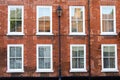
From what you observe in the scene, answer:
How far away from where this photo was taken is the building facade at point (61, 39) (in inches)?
1347

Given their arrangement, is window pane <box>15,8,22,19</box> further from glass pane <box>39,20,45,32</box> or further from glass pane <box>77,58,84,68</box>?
glass pane <box>77,58,84,68</box>

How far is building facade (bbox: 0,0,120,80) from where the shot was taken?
3422cm

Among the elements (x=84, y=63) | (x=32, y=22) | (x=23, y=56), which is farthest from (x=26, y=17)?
(x=84, y=63)

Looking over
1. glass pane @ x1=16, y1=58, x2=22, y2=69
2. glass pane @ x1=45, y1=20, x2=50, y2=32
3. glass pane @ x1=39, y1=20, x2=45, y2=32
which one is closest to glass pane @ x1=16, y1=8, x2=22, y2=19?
glass pane @ x1=39, y1=20, x2=45, y2=32

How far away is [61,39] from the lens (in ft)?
113

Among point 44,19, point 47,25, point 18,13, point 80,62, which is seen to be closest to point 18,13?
point 18,13

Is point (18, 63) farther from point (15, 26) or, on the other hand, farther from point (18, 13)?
point (18, 13)

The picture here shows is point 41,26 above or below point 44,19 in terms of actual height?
below

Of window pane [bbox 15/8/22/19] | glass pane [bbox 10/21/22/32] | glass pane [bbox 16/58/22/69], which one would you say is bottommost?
glass pane [bbox 16/58/22/69]

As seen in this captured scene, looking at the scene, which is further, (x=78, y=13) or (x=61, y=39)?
(x=78, y=13)

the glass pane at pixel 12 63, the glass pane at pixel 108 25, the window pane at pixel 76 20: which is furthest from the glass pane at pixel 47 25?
the glass pane at pixel 108 25

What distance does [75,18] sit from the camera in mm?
34781

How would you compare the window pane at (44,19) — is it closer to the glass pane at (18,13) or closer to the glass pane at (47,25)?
the glass pane at (47,25)

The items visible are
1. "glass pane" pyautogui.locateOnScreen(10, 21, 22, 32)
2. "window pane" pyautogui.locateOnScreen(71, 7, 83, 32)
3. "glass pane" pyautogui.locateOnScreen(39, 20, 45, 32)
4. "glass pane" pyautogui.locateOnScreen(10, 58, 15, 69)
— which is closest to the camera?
"glass pane" pyautogui.locateOnScreen(10, 58, 15, 69)
